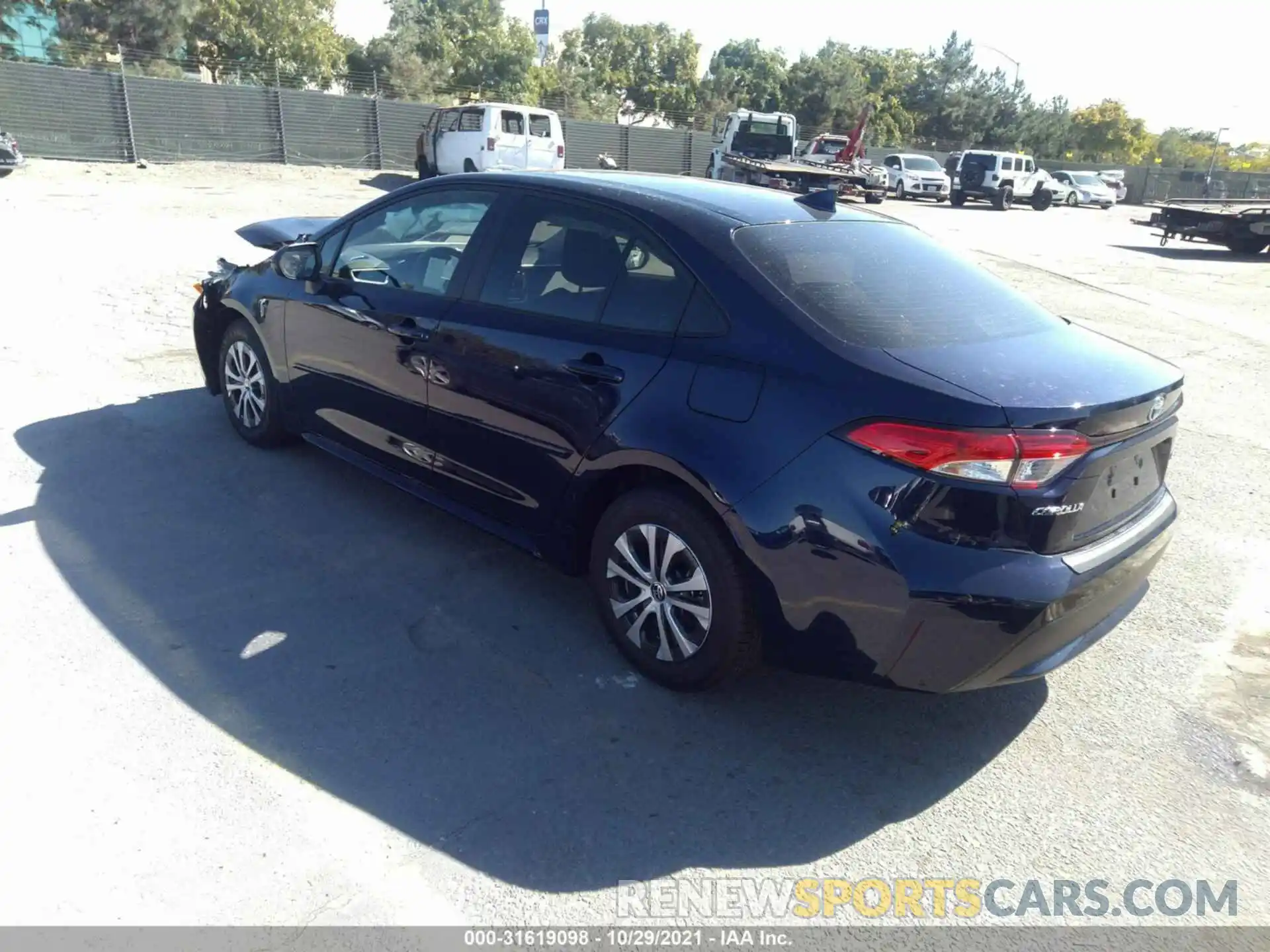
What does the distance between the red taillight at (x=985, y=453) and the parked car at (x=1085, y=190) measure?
141 ft

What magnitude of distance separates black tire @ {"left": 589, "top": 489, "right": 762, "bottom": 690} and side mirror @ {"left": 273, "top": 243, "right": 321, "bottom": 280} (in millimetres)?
2363

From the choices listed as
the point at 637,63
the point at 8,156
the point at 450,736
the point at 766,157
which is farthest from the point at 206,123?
the point at 637,63

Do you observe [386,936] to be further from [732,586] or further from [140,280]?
[140,280]

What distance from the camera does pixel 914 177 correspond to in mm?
34469

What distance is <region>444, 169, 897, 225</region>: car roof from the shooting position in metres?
3.57

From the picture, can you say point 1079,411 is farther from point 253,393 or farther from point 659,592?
point 253,393

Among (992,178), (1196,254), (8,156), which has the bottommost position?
(1196,254)

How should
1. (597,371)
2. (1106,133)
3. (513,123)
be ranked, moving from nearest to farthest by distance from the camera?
1. (597,371)
2. (513,123)
3. (1106,133)

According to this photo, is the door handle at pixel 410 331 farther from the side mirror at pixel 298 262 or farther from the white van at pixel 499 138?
the white van at pixel 499 138

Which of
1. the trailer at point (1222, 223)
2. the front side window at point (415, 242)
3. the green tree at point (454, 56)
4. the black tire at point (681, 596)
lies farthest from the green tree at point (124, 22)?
the black tire at point (681, 596)

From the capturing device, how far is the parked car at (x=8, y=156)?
18391 millimetres

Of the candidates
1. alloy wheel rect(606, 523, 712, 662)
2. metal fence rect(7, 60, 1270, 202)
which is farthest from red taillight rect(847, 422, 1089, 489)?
metal fence rect(7, 60, 1270, 202)

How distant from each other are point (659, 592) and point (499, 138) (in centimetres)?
2058

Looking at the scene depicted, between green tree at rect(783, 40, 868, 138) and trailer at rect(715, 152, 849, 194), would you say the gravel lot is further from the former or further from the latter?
green tree at rect(783, 40, 868, 138)
